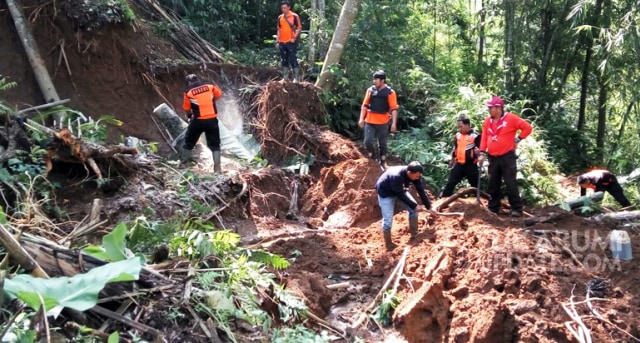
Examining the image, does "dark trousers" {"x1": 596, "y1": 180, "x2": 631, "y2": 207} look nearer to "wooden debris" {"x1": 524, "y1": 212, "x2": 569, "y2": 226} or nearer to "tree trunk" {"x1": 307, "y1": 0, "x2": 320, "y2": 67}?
"wooden debris" {"x1": 524, "y1": 212, "x2": 569, "y2": 226}

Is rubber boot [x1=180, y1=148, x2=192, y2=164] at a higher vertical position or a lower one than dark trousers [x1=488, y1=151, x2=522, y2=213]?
higher

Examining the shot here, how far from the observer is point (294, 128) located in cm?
1134

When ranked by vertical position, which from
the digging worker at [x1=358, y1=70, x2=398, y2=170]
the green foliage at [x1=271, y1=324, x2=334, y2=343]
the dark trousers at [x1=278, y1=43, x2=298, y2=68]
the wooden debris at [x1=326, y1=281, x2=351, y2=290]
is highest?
the dark trousers at [x1=278, y1=43, x2=298, y2=68]

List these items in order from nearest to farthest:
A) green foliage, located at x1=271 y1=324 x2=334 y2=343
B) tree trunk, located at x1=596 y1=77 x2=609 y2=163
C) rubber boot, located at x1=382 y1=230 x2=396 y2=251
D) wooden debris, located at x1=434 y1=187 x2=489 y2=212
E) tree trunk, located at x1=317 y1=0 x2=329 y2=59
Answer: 1. green foliage, located at x1=271 y1=324 x2=334 y2=343
2. rubber boot, located at x1=382 y1=230 x2=396 y2=251
3. wooden debris, located at x1=434 y1=187 x2=489 y2=212
4. tree trunk, located at x1=317 y1=0 x2=329 y2=59
5. tree trunk, located at x1=596 y1=77 x2=609 y2=163

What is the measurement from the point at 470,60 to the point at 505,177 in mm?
8884

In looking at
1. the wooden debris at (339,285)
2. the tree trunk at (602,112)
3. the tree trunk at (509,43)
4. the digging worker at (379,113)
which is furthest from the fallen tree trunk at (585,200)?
the tree trunk at (509,43)

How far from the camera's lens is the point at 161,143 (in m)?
11.1

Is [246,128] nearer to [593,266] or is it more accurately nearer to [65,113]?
[65,113]

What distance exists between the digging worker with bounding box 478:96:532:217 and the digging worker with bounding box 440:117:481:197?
36cm

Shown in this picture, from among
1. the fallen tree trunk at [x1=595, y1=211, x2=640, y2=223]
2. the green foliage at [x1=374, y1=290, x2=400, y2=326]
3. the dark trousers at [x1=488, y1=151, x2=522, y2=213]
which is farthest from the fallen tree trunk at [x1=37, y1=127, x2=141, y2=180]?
the fallen tree trunk at [x1=595, y1=211, x2=640, y2=223]

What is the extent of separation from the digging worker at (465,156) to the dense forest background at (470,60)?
143 centimetres

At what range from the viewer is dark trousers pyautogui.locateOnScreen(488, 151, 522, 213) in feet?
27.7

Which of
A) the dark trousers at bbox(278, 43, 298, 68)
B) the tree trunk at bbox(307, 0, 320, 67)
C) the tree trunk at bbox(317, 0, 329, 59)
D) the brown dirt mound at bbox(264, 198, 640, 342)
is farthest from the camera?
the tree trunk at bbox(317, 0, 329, 59)

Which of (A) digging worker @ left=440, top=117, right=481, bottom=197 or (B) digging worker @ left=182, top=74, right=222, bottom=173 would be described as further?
(A) digging worker @ left=440, top=117, right=481, bottom=197
